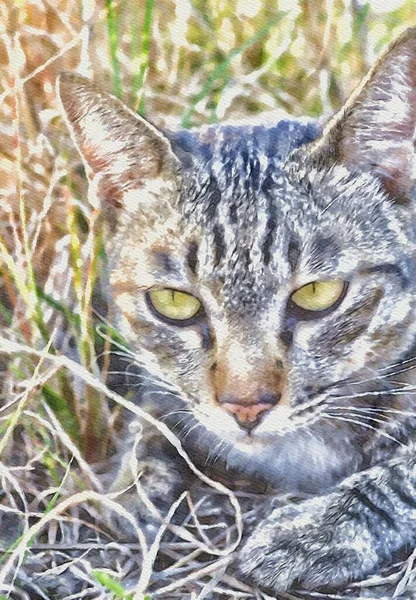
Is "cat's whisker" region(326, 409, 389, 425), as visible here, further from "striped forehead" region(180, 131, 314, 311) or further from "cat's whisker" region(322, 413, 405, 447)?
"striped forehead" region(180, 131, 314, 311)

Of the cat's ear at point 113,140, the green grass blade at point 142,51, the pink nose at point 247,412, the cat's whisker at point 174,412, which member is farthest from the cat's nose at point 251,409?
the green grass blade at point 142,51

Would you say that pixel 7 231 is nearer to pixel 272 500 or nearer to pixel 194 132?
pixel 194 132

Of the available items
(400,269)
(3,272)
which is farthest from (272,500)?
(3,272)

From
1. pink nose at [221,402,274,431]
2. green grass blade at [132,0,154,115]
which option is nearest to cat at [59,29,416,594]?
pink nose at [221,402,274,431]

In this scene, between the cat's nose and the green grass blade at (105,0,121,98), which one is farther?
the green grass blade at (105,0,121,98)

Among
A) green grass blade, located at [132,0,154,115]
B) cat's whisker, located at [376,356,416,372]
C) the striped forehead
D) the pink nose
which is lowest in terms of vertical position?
the pink nose

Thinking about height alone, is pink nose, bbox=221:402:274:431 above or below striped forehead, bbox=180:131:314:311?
below

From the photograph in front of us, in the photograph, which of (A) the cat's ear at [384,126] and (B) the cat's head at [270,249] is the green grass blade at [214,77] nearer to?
(B) the cat's head at [270,249]
